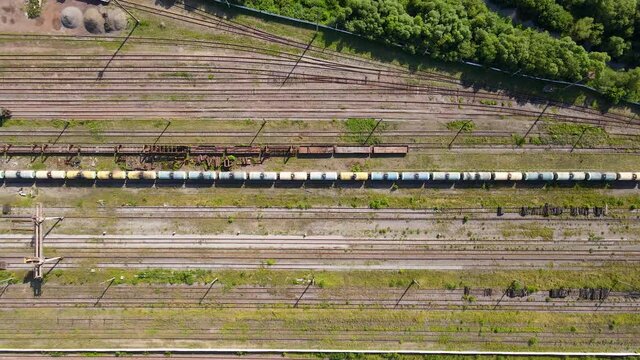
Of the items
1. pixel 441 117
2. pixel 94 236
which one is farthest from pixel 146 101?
pixel 441 117

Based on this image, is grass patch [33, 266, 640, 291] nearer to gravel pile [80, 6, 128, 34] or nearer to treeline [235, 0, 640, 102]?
treeline [235, 0, 640, 102]

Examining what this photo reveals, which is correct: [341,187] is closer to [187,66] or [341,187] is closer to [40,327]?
[187,66]

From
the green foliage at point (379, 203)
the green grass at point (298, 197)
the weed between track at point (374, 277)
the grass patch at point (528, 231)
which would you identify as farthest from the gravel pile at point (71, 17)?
the grass patch at point (528, 231)

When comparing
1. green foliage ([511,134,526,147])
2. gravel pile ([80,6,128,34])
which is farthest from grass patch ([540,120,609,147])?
gravel pile ([80,6,128,34])

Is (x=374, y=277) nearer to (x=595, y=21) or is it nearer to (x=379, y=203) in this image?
(x=379, y=203)

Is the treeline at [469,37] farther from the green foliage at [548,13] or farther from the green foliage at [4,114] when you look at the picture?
the green foliage at [4,114]

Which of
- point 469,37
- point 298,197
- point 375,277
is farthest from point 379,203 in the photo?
point 469,37
